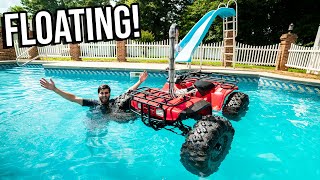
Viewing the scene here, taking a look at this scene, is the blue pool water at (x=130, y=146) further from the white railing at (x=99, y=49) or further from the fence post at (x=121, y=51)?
the white railing at (x=99, y=49)

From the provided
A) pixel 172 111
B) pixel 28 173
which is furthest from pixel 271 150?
pixel 28 173

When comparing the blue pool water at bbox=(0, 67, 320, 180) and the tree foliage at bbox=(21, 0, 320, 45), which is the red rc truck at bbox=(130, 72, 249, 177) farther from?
the tree foliage at bbox=(21, 0, 320, 45)

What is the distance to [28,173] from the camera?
3.40 meters

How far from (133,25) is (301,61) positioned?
8.51m

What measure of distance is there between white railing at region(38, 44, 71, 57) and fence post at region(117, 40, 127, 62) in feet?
14.4

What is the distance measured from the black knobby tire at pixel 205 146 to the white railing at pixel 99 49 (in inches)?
546

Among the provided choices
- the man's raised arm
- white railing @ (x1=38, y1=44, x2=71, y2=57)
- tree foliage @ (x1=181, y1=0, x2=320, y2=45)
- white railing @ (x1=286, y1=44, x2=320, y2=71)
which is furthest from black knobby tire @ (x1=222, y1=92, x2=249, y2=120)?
tree foliage @ (x1=181, y1=0, x2=320, y2=45)

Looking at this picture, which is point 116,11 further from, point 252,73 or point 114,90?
point 252,73

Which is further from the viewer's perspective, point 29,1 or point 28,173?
point 29,1

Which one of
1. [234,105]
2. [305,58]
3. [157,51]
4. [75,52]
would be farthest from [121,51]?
[234,105]

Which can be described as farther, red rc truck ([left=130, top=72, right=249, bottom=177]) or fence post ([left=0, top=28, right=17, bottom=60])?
fence post ([left=0, top=28, right=17, bottom=60])

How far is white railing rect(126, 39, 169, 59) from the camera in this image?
14977 millimetres

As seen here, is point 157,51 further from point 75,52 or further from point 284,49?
point 284,49

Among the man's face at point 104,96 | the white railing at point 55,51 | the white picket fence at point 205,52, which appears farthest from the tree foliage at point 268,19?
the man's face at point 104,96
